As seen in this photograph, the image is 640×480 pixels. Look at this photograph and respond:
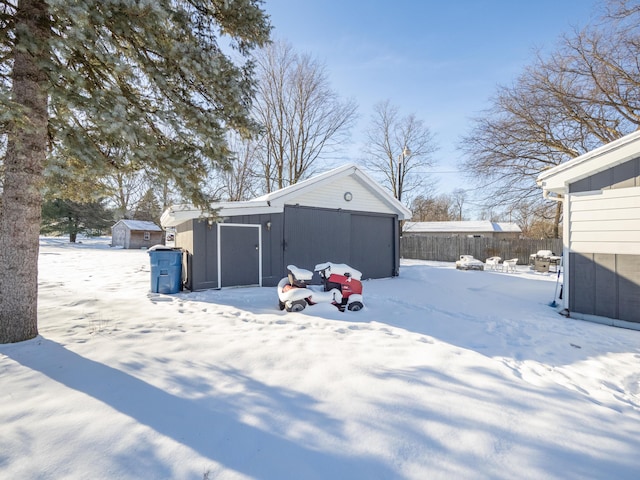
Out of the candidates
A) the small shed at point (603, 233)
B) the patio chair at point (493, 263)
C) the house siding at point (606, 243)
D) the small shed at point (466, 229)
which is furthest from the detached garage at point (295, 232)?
the small shed at point (466, 229)

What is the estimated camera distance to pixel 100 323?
439cm

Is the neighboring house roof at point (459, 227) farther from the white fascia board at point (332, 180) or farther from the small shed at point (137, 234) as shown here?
the small shed at point (137, 234)

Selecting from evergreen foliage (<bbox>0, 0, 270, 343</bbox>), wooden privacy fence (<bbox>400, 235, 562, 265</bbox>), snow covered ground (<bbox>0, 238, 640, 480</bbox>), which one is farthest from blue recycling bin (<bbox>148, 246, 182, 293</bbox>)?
wooden privacy fence (<bbox>400, 235, 562, 265</bbox>)

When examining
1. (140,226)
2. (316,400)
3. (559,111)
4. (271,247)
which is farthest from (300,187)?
(140,226)

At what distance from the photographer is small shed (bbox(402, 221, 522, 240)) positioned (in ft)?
97.6

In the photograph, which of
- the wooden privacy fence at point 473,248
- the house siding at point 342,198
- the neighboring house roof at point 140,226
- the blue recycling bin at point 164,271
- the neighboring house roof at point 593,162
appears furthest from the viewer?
the neighboring house roof at point 140,226

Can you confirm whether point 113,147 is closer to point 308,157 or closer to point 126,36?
point 126,36

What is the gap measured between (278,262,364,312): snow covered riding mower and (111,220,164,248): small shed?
92.9 feet

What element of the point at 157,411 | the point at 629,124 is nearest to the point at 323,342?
the point at 157,411

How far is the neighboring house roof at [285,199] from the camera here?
23.5ft

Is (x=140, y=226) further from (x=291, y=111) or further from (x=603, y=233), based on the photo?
(x=603, y=233)

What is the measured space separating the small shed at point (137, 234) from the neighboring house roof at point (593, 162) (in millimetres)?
31284

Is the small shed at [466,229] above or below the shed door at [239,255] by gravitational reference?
above

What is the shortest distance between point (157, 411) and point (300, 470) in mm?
1195
